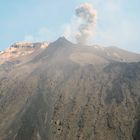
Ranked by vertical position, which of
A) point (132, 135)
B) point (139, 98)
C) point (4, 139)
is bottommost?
point (4, 139)

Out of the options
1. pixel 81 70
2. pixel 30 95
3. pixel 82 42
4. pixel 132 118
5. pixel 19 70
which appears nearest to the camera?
pixel 132 118

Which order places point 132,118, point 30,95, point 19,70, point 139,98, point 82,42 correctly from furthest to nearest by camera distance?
point 82,42, point 19,70, point 30,95, point 139,98, point 132,118

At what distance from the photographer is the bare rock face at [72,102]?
93.6 metres

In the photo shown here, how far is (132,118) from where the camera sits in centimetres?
9431

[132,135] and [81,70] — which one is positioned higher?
[81,70]

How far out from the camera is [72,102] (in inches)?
4198

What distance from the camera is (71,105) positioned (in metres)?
105

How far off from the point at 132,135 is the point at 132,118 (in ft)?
22.1

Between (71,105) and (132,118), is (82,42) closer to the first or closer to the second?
(71,105)

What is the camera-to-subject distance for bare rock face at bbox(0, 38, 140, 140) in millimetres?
93562

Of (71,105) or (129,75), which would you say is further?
(129,75)

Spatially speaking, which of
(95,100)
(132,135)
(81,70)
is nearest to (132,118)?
(132,135)

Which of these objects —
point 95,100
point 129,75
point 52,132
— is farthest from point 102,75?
point 52,132

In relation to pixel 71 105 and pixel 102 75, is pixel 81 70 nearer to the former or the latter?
pixel 102 75
